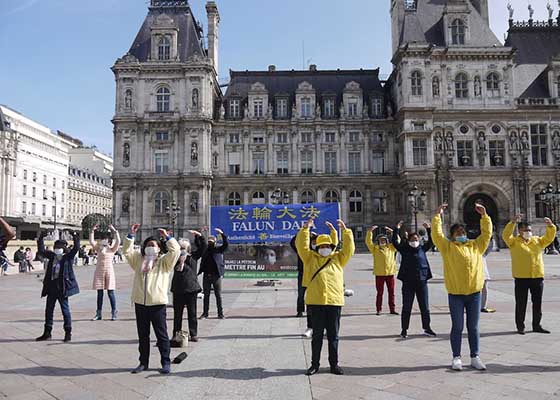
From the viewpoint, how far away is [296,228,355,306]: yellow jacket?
6.89 metres

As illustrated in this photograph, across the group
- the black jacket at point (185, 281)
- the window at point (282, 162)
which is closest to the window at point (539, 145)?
the window at point (282, 162)

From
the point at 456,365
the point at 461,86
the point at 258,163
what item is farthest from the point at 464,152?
the point at 456,365

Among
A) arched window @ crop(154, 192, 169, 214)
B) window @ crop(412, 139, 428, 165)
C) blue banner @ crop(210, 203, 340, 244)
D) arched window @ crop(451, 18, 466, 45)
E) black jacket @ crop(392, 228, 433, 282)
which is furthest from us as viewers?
arched window @ crop(154, 192, 169, 214)

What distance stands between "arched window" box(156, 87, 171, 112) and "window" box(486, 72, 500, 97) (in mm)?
32119

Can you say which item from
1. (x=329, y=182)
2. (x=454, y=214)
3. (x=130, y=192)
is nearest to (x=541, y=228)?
(x=454, y=214)

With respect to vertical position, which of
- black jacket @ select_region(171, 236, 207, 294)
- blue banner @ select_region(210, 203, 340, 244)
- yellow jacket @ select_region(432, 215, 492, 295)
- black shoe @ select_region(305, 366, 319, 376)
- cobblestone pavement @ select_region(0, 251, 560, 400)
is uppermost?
blue banner @ select_region(210, 203, 340, 244)

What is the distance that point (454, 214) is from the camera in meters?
44.6

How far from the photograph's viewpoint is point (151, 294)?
7012mm

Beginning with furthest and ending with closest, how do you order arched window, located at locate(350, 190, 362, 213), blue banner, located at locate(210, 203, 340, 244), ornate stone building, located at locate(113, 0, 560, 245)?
arched window, located at locate(350, 190, 362, 213)
ornate stone building, located at locate(113, 0, 560, 245)
blue banner, located at locate(210, 203, 340, 244)

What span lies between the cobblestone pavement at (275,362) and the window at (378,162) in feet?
125

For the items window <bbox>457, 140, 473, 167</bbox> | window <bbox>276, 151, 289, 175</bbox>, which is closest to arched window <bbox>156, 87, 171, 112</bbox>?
window <bbox>276, 151, 289, 175</bbox>

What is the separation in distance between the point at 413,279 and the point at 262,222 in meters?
8.44

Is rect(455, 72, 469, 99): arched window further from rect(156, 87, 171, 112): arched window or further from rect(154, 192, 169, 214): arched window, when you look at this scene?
rect(154, 192, 169, 214): arched window

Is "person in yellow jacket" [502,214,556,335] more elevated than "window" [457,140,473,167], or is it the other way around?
"window" [457,140,473,167]
